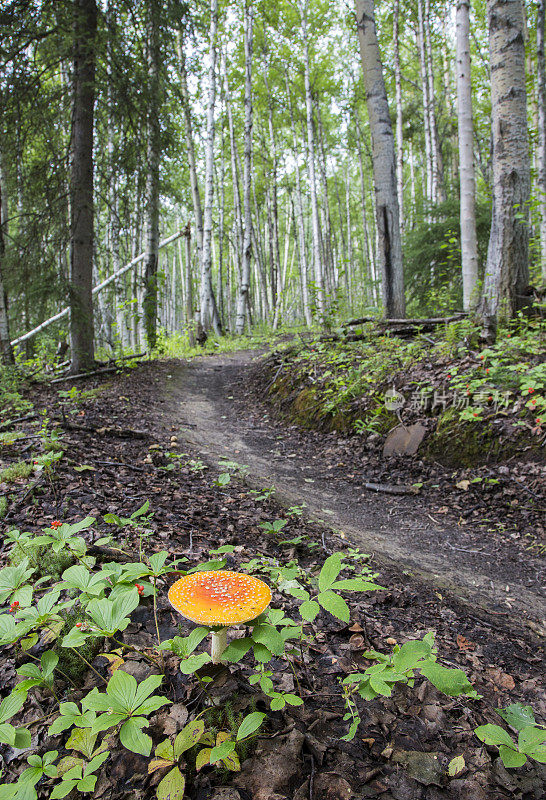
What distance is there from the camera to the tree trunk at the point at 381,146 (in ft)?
23.3

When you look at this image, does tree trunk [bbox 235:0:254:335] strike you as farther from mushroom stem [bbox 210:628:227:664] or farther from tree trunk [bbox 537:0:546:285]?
mushroom stem [bbox 210:628:227:664]

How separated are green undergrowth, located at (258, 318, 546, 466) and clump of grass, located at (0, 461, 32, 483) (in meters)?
4.01

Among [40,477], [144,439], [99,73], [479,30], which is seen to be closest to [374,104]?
[99,73]

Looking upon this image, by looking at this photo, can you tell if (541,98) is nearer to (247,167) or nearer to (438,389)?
(247,167)

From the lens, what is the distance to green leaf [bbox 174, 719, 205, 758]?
1288 millimetres

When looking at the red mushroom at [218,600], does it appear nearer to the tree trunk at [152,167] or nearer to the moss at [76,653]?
the moss at [76,653]

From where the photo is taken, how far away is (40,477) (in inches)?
132

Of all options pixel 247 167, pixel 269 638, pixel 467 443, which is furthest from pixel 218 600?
pixel 247 167

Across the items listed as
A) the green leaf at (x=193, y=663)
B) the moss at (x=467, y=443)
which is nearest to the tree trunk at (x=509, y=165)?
the moss at (x=467, y=443)

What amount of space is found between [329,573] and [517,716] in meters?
0.86

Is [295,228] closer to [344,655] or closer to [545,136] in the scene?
[545,136]

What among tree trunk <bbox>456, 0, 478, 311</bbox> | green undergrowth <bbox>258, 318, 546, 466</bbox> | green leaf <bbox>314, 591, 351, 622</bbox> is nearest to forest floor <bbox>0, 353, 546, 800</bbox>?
green leaf <bbox>314, 591, 351, 622</bbox>

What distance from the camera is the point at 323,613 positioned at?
93.0 inches

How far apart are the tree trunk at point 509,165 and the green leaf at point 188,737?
5717 mm
